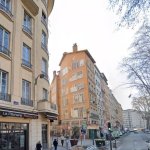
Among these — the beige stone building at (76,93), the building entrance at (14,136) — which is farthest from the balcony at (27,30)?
the beige stone building at (76,93)

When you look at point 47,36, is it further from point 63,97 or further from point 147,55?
point 63,97

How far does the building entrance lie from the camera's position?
59.0 ft

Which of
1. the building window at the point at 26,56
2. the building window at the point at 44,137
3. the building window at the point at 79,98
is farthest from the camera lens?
the building window at the point at 79,98

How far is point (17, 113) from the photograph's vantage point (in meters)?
18.6

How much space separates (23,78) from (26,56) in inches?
92.4

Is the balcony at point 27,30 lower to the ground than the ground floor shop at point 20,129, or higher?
higher

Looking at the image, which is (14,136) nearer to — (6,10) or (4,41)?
(4,41)

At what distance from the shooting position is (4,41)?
19344mm

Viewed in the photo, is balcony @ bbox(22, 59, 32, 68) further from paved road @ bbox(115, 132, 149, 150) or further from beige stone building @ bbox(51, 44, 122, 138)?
beige stone building @ bbox(51, 44, 122, 138)

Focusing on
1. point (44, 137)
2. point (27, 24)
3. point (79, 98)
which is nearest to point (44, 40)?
point (27, 24)

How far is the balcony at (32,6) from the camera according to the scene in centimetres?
2305

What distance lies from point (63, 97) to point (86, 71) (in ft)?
34.8

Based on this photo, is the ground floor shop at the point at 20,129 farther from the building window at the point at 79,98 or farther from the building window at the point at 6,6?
A: the building window at the point at 79,98

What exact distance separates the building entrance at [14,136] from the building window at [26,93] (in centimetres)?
180
